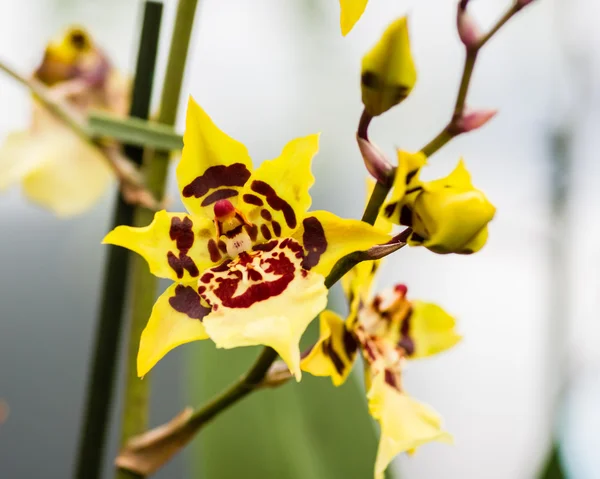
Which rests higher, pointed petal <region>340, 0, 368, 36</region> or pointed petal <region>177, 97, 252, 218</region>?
pointed petal <region>340, 0, 368, 36</region>

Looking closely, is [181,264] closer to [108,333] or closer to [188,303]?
[188,303]

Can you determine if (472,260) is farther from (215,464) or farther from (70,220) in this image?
(215,464)

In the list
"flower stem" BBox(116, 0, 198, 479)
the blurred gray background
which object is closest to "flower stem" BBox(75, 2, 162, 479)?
"flower stem" BBox(116, 0, 198, 479)

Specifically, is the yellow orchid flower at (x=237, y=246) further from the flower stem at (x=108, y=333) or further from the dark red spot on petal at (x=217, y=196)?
the flower stem at (x=108, y=333)

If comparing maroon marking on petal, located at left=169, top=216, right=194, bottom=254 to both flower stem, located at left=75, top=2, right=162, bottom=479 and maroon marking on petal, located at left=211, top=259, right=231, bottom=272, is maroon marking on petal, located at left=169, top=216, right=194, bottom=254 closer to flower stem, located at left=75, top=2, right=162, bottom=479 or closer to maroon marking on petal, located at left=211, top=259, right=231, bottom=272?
maroon marking on petal, located at left=211, top=259, right=231, bottom=272

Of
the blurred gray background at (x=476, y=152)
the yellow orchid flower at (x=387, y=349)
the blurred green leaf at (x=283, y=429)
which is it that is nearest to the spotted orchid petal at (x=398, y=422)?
the yellow orchid flower at (x=387, y=349)

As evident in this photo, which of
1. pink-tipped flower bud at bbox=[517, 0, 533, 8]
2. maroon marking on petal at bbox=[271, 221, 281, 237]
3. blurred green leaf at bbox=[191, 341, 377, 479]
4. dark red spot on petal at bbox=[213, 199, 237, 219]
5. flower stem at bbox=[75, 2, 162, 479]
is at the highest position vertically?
pink-tipped flower bud at bbox=[517, 0, 533, 8]

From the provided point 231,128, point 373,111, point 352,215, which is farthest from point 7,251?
point 373,111
